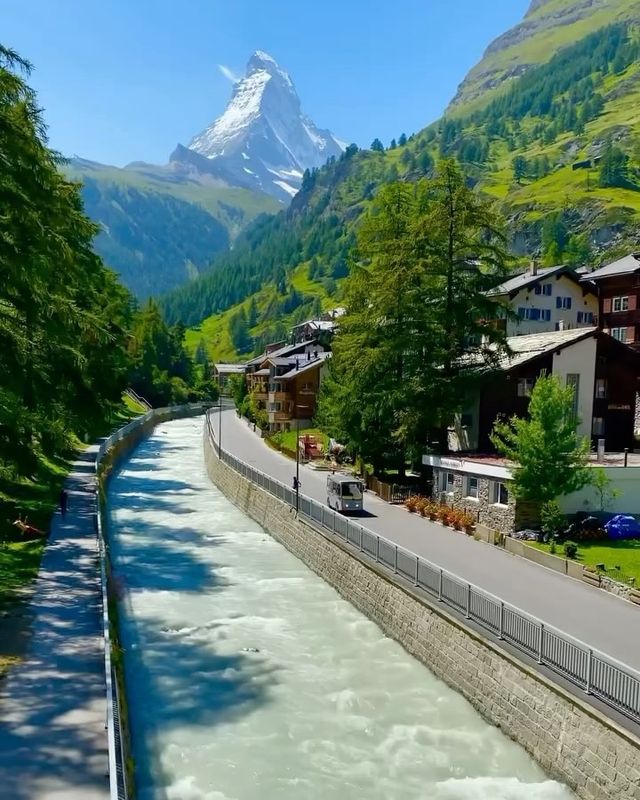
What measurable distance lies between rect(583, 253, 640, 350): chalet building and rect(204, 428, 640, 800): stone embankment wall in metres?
42.5

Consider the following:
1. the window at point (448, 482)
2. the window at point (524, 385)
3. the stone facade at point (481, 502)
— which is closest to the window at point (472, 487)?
the stone facade at point (481, 502)

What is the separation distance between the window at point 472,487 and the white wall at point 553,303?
31.1m

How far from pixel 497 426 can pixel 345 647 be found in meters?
13.7

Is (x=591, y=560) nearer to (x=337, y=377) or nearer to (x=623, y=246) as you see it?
(x=337, y=377)

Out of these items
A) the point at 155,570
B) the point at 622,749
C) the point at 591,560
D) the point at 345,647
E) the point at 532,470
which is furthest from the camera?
the point at 155,570

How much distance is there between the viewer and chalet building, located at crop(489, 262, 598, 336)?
202 ft

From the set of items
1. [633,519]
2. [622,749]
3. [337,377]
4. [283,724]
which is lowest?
[283,724]

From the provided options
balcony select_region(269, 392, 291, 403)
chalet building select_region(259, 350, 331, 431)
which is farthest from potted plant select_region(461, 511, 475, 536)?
balcony select_region(269, 392, 291, 403)

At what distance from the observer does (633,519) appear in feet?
93.5

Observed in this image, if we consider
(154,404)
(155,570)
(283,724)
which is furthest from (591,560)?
(154,404)

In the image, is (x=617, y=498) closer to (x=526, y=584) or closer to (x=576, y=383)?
(x=576, y=383)

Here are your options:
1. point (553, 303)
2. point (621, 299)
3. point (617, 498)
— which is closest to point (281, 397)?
point (553, 303)

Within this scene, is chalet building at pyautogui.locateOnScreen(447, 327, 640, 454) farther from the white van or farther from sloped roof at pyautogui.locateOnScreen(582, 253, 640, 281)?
sloped roof at pyautogui.locateOnScreen(582, 253, 640, 281)

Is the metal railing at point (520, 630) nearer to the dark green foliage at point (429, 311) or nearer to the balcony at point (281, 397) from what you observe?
the dark green foliage at point (429, 311)
